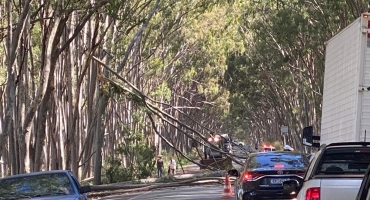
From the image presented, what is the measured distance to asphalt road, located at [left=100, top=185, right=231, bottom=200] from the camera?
24625 mm

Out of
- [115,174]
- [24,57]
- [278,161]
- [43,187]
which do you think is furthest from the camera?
[115,174]

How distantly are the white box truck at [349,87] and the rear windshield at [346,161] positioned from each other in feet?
8.39

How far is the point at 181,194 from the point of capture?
87.3 ft

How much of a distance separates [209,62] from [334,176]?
41992 millimetres

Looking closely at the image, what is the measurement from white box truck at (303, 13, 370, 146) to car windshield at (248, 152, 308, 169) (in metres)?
0.61

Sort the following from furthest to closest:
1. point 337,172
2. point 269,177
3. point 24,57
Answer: point 24,57, point 269,177, point 337,172

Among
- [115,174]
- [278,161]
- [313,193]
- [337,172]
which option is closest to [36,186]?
[278,161]

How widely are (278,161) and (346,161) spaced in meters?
5.42

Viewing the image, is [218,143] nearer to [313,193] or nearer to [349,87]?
[349,87]

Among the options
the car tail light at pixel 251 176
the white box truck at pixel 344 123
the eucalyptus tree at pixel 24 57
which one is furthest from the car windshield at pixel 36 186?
the eucalyptus tree at pixel 24 57

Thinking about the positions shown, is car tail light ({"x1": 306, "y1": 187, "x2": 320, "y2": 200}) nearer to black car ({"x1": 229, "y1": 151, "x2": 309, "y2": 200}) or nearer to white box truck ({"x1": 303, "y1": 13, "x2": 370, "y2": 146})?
white box truck ({"x1": 303, "y1": 13, "x2": 370, "y2": 146})

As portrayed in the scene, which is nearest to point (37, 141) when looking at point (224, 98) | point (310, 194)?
point (310, 194)

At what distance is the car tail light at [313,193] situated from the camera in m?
8.88

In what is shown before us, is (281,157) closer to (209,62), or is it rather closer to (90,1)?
(90,1)
